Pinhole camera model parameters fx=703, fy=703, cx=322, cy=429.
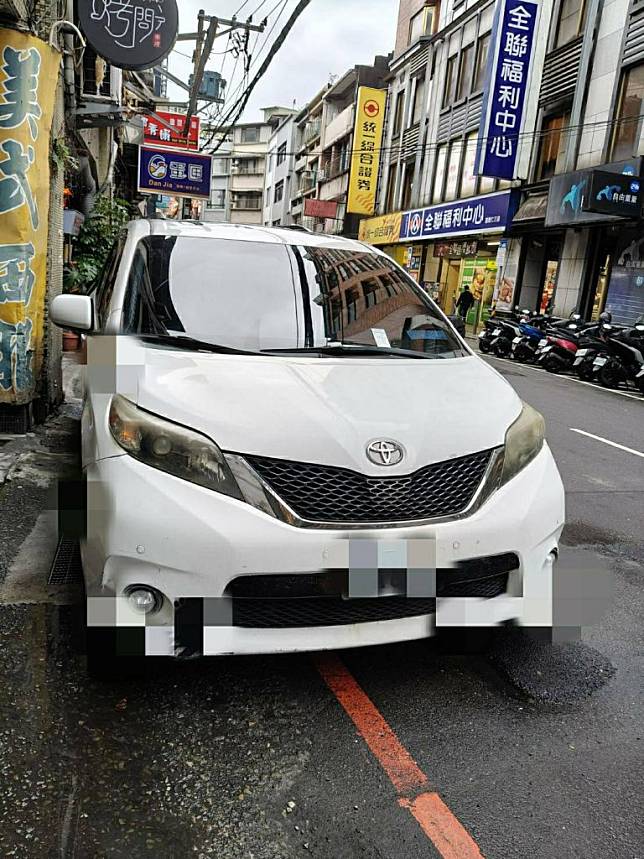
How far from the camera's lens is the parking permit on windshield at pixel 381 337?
336 cm

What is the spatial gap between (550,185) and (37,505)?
1764 centimetres

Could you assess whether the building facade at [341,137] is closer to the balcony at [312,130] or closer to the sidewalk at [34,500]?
the balcony at [312,130]

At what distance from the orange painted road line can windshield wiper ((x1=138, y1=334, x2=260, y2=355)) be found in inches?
52.4

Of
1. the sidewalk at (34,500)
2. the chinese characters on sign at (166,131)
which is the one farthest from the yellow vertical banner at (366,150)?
the sidewalk at (34,500)

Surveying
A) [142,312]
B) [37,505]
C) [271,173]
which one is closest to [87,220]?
[37,505]

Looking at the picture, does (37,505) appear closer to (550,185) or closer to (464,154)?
(550,185)

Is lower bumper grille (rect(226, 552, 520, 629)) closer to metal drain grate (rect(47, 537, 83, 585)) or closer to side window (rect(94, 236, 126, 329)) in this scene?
metal drain grate (rect(47, 537, 83, 585))

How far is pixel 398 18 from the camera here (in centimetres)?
3497

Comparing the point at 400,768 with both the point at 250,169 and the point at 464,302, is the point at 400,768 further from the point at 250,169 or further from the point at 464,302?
the point at 250,169

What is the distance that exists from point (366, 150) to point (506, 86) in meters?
14.7

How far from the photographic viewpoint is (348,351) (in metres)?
3.18

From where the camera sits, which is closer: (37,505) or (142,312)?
(142,312)

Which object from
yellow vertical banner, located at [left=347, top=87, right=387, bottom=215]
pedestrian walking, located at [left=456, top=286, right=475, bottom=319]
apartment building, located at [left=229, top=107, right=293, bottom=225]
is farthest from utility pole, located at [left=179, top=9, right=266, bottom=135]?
apartment building, located at [left=229, top=107, right=293, bottom=225]

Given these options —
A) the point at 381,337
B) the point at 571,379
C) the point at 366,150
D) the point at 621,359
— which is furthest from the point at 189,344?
the point at 366,150
